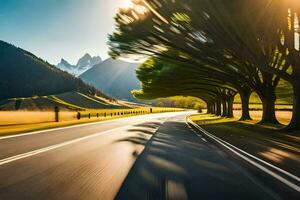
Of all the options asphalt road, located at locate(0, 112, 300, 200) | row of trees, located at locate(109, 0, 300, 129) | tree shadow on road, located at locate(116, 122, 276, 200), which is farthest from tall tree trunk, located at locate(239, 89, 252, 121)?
tree shadow on road, located at locate(116, 122, 276, 200)

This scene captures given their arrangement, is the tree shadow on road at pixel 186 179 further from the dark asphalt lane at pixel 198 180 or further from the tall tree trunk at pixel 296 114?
the tall tree trunk at pixel 296 114

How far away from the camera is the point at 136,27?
Answer: 736 inches

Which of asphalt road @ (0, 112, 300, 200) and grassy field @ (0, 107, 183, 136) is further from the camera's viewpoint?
grassy field @ (0, 107, 183, 136)

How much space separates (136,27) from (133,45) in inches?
85.1

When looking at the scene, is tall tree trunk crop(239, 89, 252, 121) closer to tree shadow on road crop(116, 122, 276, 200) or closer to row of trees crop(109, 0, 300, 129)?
row of trees crop(109, 0, 300, 129)

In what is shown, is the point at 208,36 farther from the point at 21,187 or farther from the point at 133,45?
the point at 21,187

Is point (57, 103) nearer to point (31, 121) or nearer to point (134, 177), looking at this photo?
point (31, 121)

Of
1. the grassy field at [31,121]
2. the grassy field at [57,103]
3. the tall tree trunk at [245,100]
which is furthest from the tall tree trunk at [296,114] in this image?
the grassy field at [57,103]

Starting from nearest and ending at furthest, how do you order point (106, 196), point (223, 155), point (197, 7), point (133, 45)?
point (106, 196)
point (223, 155)
point (197, 7)
point (133, 45)

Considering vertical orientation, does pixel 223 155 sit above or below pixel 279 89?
below

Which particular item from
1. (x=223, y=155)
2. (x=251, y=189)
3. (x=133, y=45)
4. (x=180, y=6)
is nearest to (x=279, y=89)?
(x=133, y=45)

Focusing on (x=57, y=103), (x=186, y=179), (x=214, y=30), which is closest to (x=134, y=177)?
(x=186, y=179)

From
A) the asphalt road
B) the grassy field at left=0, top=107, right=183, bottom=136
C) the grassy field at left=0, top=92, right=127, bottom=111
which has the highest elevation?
the grassy field at left=0, top=92, right=127, bottom=111

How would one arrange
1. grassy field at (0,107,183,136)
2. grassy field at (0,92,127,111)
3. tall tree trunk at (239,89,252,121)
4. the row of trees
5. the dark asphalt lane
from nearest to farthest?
the dark asphalt lane, the row of trees, grassy field at (0,107,183,136), tall tree trunk at (239,89,252,121), grassy field at (0,92,127,111)
